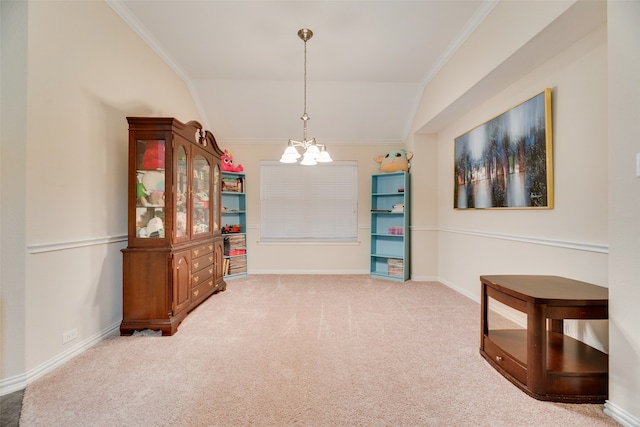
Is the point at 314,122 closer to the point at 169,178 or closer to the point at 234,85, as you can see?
the point at 234,85

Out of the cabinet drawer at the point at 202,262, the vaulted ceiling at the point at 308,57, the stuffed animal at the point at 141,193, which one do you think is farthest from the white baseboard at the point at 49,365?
the vaulted ceiling at the point at 308,57

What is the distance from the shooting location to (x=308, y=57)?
3.27 m

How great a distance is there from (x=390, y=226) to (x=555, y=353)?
3026 mm

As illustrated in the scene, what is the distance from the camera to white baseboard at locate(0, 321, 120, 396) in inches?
65.0

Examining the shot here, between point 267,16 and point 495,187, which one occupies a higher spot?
point 267,16

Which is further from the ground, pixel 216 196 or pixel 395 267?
pixel 216 196

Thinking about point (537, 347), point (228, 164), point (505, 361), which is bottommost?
point (505, 361)

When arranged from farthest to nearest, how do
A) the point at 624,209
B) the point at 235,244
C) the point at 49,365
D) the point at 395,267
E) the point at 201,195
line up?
the point at 235,244 → the point at 395,267 → the point at 201,195 → the point at 49,365 → the point at 624,209

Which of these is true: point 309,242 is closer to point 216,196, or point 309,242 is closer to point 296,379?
point 216,196

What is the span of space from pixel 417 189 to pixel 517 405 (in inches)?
125

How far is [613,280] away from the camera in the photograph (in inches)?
55.3

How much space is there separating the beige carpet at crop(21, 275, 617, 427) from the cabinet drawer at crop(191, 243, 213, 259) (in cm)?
65

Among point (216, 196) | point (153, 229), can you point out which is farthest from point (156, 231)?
point (216, 196)

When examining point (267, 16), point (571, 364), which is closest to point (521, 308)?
point (571, 364)
